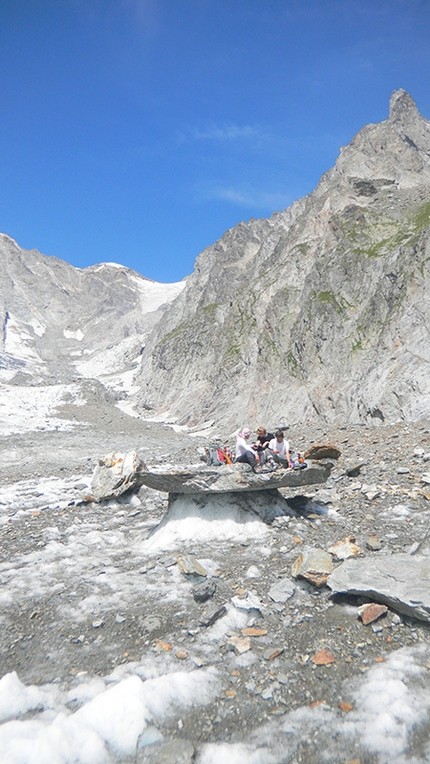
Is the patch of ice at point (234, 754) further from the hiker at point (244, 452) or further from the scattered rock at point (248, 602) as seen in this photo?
the hiker at point (244, 452)

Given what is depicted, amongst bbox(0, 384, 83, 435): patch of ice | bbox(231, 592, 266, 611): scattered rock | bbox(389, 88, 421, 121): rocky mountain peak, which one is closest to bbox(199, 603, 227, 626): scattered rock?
bbox(231, 592, 266, 611): scattered rock

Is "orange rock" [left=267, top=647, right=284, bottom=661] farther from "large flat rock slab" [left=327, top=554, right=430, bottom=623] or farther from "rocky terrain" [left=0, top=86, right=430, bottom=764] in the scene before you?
"large flat rock slab" [left=327, top=554, right=430, bottom=623]

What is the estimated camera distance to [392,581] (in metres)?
6.71

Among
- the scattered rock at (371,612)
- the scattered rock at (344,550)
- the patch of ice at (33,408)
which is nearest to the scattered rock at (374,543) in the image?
the scattered rock at (344,550)

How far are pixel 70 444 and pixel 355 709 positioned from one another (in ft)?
104

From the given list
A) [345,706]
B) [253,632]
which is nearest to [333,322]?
[253,632]

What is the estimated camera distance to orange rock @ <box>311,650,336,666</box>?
5558 mm

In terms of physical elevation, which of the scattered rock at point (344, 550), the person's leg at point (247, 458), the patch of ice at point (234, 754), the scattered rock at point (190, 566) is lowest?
the patch of ice at point (234, 754)

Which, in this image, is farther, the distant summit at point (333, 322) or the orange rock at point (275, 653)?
the distant summit at point (333, 322)

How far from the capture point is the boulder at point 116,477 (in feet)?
46.3

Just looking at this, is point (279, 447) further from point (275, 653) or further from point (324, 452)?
point (275, 653)

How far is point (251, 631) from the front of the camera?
636 centimetres

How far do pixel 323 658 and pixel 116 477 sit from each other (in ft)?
33.6

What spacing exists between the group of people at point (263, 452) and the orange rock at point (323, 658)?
4.82 metres
